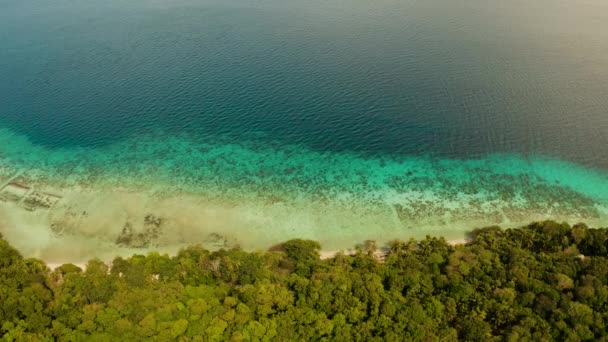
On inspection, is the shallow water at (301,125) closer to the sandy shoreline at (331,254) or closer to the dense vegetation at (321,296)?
the sandy shoreline at (331,254)

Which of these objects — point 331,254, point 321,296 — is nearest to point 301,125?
point 331,254

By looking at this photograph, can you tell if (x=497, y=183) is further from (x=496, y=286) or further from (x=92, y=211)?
(x=92, y=211)

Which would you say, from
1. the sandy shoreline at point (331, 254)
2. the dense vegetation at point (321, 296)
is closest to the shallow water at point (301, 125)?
the sandy shoreline at point (331, 254)

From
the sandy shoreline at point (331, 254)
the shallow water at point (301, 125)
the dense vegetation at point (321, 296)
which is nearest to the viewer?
the dense vegetation at point (321, 296)

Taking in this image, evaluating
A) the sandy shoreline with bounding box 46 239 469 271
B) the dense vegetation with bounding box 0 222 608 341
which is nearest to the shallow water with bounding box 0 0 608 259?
the sandy shoreline with bounding box 46 239 469 271

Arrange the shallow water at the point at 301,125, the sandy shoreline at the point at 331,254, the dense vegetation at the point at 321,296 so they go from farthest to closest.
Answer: the shallow water at the point at 301,125
the sandy shoreline at the point at 331,254
the dense vegetation at the point at 321,296

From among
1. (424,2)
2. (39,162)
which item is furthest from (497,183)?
(424,2)

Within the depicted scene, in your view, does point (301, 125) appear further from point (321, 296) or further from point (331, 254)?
point (321, 296)
